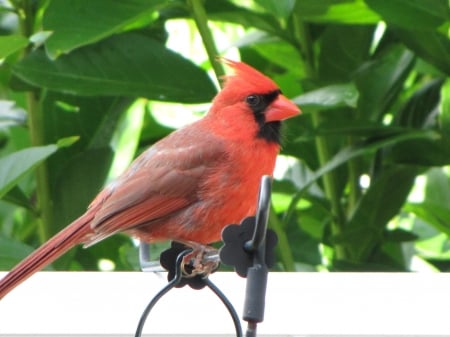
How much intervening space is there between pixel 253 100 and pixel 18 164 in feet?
1.41

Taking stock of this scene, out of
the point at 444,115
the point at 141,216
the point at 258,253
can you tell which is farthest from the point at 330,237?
the point at 258,253

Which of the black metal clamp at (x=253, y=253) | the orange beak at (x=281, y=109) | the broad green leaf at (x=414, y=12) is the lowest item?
the black metal clamp at (x=253, y=253)

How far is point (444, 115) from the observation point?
2.37m

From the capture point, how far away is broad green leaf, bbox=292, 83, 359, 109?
7.14ft

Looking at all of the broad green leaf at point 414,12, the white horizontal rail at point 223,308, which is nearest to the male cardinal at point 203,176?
the white horizontal rail at point 223,308

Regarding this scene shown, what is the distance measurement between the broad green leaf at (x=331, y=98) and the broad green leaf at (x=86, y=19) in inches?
12.3

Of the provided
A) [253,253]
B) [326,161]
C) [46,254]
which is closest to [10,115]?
[326,161]

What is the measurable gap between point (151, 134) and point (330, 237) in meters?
0.45

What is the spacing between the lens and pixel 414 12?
2350 millimetres

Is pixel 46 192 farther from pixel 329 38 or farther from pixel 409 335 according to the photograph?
pixel 409 335

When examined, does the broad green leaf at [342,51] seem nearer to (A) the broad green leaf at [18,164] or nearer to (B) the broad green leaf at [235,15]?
(B) the broad green leaf at [235,15]

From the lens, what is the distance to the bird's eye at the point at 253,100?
208cm

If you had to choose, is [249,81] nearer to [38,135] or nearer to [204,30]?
[204,30]

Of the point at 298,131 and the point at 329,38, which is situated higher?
the point at 329,38
